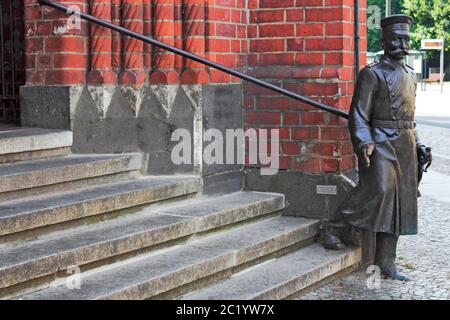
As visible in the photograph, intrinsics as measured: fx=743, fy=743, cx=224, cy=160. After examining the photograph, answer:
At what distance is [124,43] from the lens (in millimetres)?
5297

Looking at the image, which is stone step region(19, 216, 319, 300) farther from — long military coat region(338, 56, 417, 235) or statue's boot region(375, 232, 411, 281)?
long military coat region(338, 56, 417, 235)

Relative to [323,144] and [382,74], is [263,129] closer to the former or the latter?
[323,144]

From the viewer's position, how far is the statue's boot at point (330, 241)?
5266 mm

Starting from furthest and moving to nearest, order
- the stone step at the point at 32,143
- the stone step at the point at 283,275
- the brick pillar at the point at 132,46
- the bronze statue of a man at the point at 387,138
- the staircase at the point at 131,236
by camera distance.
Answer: the brick pillar at the point at 132,46, the bronze statue of a man at the point at 387,138, the stone step at the point at 32,143, the stone step at the point at 283,275, the staircase at the point at 131,236

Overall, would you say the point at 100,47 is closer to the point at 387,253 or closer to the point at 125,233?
the point at 125,233

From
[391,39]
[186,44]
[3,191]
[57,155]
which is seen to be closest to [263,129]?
[186,44]

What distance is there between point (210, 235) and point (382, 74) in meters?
1.58

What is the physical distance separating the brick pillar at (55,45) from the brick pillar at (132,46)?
0.27m

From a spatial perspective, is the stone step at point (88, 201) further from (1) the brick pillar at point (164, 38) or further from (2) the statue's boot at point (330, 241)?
(2) the statue's boot at point (330, 241)

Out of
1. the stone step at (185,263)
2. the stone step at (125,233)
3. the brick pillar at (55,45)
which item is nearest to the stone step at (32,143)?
the brick pillar at (55,45)

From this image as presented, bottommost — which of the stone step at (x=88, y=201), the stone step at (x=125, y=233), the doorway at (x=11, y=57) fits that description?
the stone step at (x=125, y=233)

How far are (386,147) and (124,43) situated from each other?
1.97 metres

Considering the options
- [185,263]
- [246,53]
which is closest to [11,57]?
[246,53]

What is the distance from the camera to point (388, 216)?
498 centimetres
